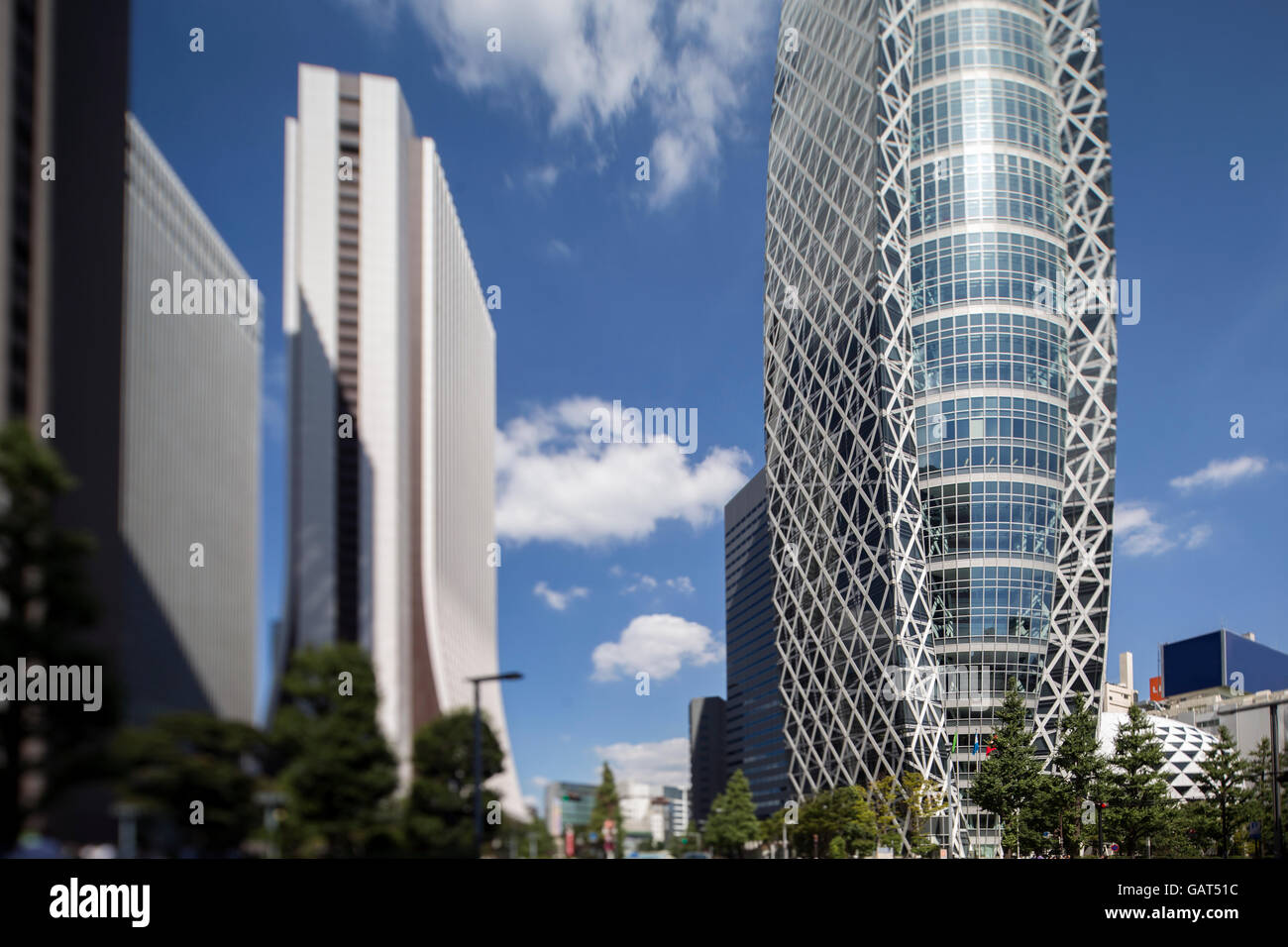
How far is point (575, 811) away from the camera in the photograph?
28.7ft

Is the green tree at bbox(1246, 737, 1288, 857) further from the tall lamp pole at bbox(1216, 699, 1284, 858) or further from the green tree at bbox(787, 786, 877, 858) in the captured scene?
the green tree at bbox(787, 786, 877, 858)

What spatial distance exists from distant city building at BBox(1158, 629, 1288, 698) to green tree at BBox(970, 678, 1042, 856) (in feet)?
9.43

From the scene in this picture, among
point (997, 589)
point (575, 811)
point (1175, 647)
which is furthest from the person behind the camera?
Answer: point (997, 589)

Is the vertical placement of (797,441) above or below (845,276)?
below

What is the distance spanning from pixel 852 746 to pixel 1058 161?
643 inches

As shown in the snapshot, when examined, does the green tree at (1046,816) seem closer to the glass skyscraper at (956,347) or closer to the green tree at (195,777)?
the glass skyscraper at (956,347)

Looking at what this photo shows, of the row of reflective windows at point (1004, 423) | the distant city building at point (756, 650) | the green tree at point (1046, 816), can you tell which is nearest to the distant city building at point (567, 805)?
the green tree at point (1046, 816)

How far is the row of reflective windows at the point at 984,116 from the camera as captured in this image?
18.2m

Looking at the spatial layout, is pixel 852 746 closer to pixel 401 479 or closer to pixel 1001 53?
pixel 1001 53

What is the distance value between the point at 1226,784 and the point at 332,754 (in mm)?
12054

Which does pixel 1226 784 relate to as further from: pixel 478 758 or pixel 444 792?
pixel 444 792

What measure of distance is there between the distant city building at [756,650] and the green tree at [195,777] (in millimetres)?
21985

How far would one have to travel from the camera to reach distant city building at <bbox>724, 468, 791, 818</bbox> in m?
31.7
